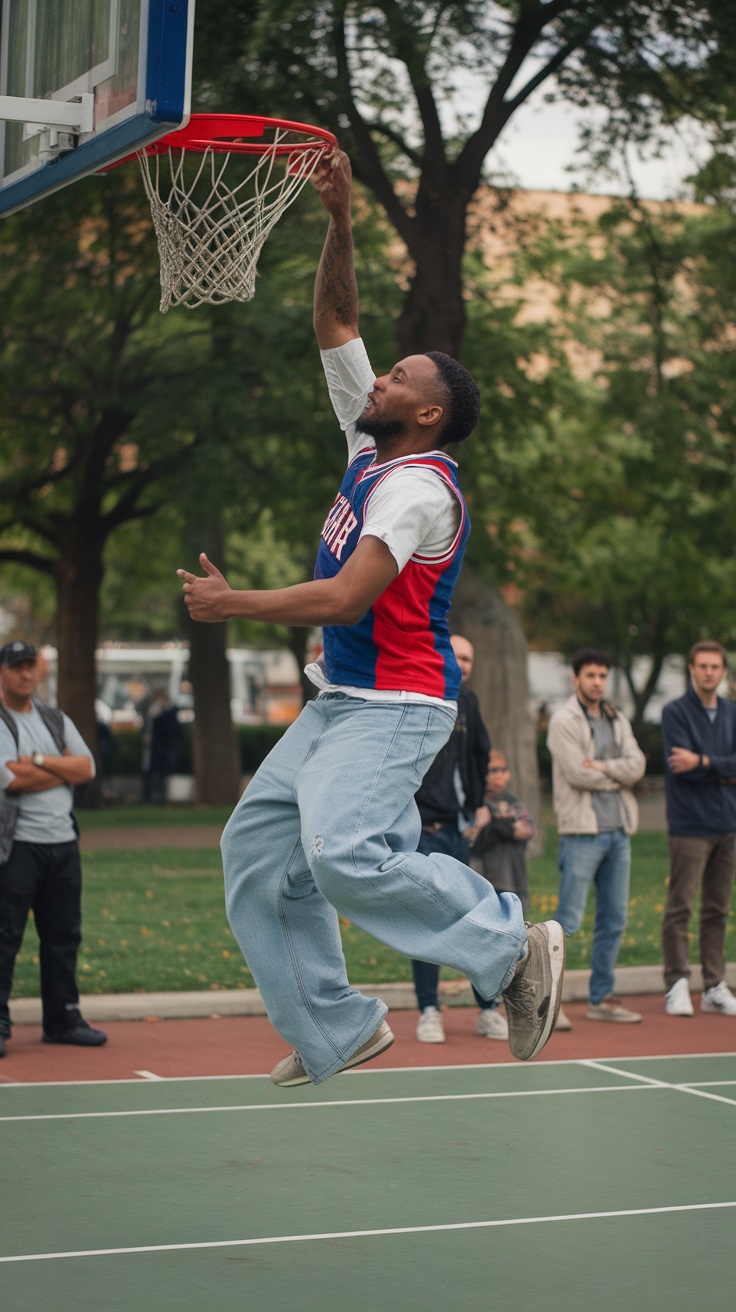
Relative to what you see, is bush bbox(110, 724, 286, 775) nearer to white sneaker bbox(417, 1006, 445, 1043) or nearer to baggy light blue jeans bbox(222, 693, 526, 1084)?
white sneaker bbox(417, 1006, 445, 1043)

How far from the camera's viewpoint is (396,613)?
521 centimetres

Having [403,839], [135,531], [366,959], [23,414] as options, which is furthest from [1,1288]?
[135,531]

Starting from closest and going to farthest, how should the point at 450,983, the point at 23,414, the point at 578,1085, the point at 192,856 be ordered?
the point at 578,1085 < the point at 450,983 < the point at 192,856 < the point at 23,414

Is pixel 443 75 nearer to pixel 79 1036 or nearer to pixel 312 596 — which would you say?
pixel 79 1036

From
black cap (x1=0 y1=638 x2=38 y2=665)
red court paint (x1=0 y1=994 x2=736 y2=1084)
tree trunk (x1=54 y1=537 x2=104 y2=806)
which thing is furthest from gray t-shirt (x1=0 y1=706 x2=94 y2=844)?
tree trunk (x1=54 y1=537 x2=104 y2=806)

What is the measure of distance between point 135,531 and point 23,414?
23.4 ft

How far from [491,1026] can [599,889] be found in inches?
47.6

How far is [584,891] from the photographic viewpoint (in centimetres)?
1054

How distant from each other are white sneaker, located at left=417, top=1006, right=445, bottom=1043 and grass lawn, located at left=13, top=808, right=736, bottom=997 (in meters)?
1.49

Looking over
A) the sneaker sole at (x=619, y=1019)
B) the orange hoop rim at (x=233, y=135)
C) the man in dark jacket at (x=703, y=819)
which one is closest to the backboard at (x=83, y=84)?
the orange hoop rim at (x=233, y=135)

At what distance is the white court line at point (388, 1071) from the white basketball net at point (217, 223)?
4.15 m

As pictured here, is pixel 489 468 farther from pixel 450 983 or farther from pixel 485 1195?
pixel 485 1195

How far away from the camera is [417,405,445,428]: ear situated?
17.2 ft

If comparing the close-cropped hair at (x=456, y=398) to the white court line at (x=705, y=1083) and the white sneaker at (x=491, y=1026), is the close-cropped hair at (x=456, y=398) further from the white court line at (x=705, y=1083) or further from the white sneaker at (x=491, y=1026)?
the white sneaker at (x=491, y=1026)
